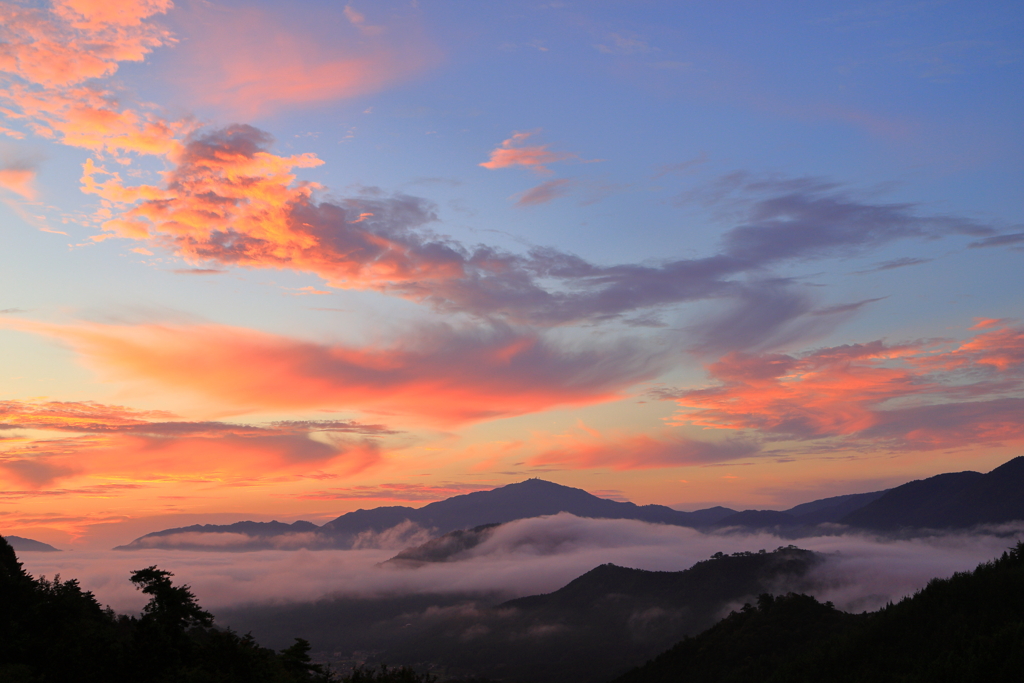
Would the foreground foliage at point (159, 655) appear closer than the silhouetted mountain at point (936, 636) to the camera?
Yes

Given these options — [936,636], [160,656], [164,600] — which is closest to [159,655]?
[160,656]

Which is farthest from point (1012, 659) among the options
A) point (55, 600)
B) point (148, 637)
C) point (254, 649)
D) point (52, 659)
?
point (55, 600)

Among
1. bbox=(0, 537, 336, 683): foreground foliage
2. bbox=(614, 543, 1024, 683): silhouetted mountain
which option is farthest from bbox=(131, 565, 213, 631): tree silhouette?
bbox=(614, 543, 1024, 683): silhouetted mountain

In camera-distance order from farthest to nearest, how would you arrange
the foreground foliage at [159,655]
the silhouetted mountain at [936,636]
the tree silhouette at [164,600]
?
the silhouetted mountain at [936,636] < the tree silhouette at [164,600] < the foreground foliage at [159,655]

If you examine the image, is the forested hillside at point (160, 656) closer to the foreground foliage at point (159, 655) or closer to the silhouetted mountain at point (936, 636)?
the foreground foliage at point (159, 655)

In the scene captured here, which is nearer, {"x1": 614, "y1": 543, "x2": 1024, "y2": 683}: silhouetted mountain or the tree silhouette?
the tree silhouette

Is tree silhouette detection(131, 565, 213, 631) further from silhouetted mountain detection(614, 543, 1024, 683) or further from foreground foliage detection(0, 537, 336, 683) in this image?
silhouetted mountain detection(614, 543, 1024, 683)

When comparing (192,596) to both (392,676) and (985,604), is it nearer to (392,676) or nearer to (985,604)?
(392,676)

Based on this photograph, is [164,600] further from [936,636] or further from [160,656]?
[936,636]

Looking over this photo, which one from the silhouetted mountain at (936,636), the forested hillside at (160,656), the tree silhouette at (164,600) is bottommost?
the silhouetted mountain at (936,636)

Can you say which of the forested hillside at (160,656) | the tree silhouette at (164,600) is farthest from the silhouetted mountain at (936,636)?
the tree silhouette at (164,600)

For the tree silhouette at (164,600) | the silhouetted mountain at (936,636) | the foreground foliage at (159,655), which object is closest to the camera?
the foreground foliage at (159,655)

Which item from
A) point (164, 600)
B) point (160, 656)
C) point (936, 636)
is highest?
point (164, 600)

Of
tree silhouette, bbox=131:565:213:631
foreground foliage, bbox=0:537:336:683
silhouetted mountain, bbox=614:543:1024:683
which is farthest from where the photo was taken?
silhouetted mountain, bbox=614:543:1024:683
